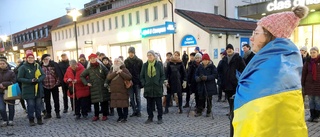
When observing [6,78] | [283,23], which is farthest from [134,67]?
[283,23]

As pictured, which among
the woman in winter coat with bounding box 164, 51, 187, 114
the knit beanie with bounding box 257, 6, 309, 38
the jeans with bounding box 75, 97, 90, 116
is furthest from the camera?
the woman in winter coat with bounding box 164, 51, 187, 114

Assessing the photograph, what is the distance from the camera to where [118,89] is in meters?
6.70

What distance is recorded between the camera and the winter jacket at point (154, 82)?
645 centimetres

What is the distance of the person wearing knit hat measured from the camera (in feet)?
5.45

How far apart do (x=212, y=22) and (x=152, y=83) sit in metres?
17.2

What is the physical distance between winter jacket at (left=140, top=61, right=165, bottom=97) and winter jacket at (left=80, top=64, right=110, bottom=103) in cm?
117

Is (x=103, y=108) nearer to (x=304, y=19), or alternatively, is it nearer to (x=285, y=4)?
(x=285, y=4)

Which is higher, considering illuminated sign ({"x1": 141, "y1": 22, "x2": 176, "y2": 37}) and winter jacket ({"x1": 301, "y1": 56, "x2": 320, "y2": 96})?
illuminated sign ({"x1": 141, "y1": 22, "x2": 176, "y2": 37})

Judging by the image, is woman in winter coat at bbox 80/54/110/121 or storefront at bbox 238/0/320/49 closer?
woman in winter coat at bbox 80/54/110/121

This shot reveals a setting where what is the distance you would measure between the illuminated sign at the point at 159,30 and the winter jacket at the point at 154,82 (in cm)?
1552

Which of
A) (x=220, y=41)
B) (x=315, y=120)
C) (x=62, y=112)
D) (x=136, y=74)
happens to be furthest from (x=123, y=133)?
(x=220, y=41)

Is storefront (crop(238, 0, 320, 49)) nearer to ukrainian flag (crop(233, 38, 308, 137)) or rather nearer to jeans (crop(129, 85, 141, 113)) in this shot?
jeans (crop(129, 85, 141, 113))

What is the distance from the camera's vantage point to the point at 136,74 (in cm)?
735

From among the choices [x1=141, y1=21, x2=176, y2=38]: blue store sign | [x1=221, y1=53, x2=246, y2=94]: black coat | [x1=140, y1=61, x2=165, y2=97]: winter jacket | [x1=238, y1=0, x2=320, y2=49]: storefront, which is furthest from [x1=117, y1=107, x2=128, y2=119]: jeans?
[x1=141, y1=21, x2=176, y2=38]: blue store sign
